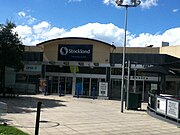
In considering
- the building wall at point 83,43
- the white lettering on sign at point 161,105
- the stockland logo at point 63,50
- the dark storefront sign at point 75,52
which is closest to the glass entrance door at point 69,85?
the dark storefront sign at point 75,52

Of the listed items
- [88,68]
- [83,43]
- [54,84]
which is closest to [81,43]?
[83,43]

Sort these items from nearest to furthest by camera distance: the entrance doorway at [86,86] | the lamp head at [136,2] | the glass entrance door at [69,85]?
the lamp head at [136,2] → the entrance doorway at [86,86] → the glass entrance door at [69,85]

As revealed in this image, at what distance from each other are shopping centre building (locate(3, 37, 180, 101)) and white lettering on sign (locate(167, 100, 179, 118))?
560 inches

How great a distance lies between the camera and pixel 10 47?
2948 centimetres

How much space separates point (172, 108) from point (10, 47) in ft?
54.0

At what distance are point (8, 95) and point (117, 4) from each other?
13639 millimetres

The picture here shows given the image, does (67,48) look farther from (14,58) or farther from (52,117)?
(52,117)

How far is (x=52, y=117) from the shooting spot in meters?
17.3

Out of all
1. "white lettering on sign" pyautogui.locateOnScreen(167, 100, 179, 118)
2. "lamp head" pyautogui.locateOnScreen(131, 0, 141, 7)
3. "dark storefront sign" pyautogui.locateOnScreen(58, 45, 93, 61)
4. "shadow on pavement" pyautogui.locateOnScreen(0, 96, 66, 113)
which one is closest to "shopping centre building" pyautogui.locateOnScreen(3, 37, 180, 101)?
"dark storefront sign" pyautogui.locateOnScreen(58, 45, 93, 61)

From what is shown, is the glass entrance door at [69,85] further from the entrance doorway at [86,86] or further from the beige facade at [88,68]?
the entrance doorway at [86,86]

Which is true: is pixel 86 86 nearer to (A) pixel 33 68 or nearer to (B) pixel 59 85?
(B) pixel 59 85

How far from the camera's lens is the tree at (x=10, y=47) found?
28922 millimetres

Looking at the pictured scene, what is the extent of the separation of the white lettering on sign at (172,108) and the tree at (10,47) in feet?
50.4

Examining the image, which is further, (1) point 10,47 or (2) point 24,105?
(1) point 10,47
